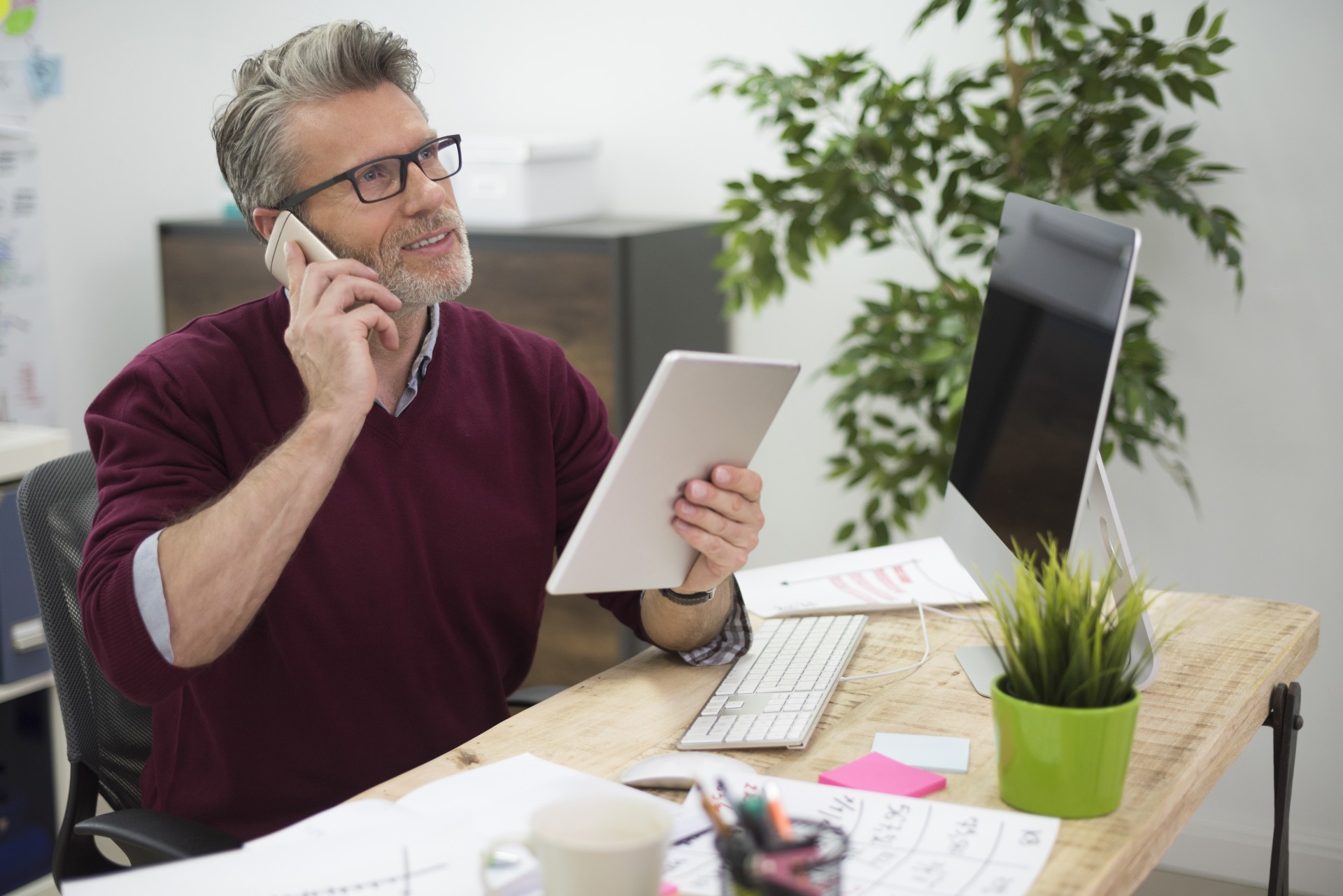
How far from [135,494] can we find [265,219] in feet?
1.50

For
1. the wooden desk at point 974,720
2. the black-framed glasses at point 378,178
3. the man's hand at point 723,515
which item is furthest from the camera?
the black-framed glasses at point 378,178

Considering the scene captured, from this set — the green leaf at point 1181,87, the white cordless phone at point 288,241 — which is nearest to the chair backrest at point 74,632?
the white cordless phone at point 288,241

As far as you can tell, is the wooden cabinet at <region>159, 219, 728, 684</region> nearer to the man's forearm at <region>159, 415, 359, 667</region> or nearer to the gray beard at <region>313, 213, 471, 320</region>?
the gray beard at <region>313, 213, 471, 320</region>

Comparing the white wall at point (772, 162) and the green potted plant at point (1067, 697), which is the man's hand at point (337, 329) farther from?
the white wall at point (772, 162)

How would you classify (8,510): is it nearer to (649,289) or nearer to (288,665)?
(288,665)

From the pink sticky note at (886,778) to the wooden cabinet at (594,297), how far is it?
162 cm

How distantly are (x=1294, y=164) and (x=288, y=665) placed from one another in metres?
2.06

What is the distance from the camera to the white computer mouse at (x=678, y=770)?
1.05 meters

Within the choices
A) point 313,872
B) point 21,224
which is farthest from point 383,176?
point 21,224

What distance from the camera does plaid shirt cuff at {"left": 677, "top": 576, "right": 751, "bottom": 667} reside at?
4.59 feet

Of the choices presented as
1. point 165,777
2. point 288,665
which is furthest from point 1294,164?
point 165,777

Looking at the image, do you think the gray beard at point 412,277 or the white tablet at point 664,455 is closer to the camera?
the white tablet at point 664,455

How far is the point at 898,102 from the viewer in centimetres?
217

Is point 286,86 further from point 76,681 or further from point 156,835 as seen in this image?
point 156,835
